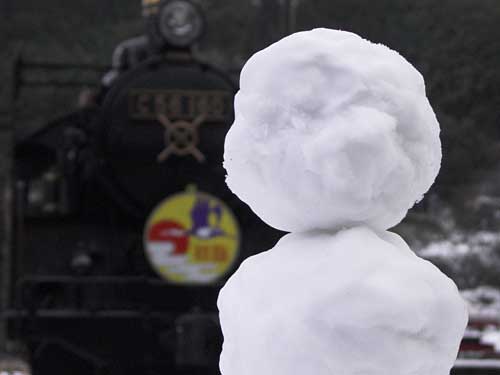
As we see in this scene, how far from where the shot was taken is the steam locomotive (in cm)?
680

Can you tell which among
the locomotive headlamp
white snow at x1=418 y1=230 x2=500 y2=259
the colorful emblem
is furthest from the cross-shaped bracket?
white snow at x1=418 y1=230 x2=500 y2=259

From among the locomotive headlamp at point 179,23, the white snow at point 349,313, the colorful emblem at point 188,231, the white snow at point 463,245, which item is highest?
the locomotive headlamp at point 179,23

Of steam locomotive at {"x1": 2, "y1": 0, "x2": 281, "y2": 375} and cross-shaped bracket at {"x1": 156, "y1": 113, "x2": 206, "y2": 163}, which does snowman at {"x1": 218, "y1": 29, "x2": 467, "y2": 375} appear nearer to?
steam locomotive at {"x1": 2, "y1": 0, "x2": 281, "y2": 375}

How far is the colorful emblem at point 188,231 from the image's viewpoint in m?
6.71

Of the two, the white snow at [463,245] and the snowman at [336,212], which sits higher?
the snowman at [336,212]

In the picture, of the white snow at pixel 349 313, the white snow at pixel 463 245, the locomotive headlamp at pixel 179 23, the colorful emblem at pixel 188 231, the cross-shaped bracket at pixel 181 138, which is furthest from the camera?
the white snow at pixel 463 245

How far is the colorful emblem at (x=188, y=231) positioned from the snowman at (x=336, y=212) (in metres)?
4.69

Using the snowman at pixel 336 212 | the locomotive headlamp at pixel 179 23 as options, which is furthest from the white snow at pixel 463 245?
the snowman at pixel 336 212

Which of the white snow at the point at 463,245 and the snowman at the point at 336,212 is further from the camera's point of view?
the white snow at the point at 463,245

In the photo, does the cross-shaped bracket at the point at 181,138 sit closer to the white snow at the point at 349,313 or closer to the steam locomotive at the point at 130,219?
the steam locomotive at the point at 130,219

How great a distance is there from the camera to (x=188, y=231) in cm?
668

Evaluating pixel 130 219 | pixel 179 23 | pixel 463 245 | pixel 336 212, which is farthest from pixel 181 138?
pixel 463 245

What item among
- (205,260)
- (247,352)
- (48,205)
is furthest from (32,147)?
(247,352)

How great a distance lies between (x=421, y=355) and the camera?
1850mm
